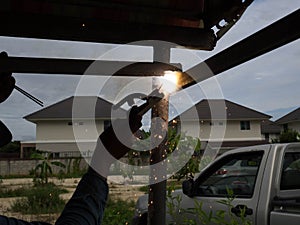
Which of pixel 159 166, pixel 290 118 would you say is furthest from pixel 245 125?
pixel 159 166

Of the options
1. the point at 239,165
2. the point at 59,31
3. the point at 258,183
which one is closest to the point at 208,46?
the point at 59,31

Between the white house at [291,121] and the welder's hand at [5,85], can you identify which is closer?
the welder's hand at [5,85]

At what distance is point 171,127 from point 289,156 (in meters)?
0.95

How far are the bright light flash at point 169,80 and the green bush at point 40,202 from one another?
4981 millimetres

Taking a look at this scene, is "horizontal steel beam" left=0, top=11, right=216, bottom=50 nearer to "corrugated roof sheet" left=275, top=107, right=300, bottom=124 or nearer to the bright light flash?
the bright light flash

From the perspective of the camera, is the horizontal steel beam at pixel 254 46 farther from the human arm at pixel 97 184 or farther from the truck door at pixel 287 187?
the truck door at pixel 287 187

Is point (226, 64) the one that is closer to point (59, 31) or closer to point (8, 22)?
point (59, 31)

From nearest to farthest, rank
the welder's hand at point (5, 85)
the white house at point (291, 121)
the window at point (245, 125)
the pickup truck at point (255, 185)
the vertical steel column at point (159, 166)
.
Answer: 1. the welder's hand at point (5, 85)
2. the vertical steel column at point (159, 166)
3. the pickup truck at point (255, 185)
4. the window at point (245, 125)
5. the white house at point (291, 121)

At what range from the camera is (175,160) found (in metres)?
2.61

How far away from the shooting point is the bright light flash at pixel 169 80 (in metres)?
1.30

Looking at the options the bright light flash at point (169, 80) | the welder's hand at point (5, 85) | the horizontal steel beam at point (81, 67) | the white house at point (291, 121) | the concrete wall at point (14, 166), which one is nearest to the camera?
the welder's hand at point (5, 85)

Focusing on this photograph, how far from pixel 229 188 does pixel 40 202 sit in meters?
4.70

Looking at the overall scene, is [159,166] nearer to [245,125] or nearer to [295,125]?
[245,125]

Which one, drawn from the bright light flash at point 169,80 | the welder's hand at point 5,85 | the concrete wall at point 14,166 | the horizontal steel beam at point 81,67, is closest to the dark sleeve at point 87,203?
the welder's hand at point 5,85
